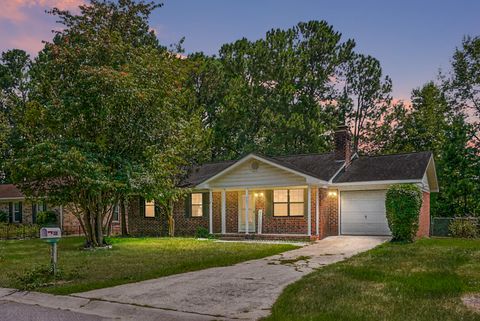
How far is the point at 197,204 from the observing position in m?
23.3

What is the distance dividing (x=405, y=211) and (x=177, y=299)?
11.8 m

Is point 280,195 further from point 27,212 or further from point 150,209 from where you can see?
point 27,212

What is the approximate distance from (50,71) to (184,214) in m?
10.1

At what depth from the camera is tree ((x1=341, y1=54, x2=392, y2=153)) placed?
3672 cm

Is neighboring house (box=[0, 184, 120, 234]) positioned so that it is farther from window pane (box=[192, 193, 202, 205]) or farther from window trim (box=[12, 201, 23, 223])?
window pane (box=[192, 193, 202, 205])

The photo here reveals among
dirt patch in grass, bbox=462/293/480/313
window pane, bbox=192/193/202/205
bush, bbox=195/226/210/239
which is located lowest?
bush, bbox=195/226/210/239

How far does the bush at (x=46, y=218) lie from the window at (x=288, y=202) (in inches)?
623

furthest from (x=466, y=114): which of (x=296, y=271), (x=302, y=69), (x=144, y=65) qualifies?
(x=296, y=271)

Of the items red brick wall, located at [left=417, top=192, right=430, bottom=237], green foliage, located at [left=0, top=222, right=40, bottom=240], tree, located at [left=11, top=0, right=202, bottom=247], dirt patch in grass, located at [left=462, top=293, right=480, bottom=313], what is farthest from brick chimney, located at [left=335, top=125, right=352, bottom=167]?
green foliage, located at [left=0, top=222, right=40, bottom=240]

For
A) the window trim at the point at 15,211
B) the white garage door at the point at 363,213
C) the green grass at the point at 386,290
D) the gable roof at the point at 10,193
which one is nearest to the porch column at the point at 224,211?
the white garage door at the point at 363,213

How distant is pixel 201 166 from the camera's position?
27.8 m

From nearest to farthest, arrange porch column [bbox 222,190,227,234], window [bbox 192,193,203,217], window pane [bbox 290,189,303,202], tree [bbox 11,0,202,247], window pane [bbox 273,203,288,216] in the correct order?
tree [bbox 11,0,202,247]
window pane [bbox 290,189,303,202]
window pane [bbox 273,203,288,216]
porch column [bbox 222,190,227,234]
window [bbox 192,193,203,217]

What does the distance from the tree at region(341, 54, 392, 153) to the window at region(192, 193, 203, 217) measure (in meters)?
19.2

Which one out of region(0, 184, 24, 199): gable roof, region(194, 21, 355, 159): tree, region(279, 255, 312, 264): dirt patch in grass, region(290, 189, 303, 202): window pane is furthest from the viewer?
region(194, 21, 355, 159): tree
